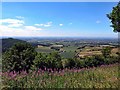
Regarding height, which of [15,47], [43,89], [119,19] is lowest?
[43,89]

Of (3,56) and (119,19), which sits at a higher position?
(119,19)

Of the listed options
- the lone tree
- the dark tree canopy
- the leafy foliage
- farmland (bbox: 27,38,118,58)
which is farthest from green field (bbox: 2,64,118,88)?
farmland (bbox: 27,38,118,58)

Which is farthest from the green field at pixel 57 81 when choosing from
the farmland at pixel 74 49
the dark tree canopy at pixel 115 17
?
the farmland at pixel 74 49

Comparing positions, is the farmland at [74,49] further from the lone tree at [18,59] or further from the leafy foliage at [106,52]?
the lone tree at [18,59]

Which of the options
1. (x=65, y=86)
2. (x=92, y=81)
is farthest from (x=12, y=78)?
(x=92, y=81)

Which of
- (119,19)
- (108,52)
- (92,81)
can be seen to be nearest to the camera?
(92,81)

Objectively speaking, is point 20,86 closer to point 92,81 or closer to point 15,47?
point 92,81
